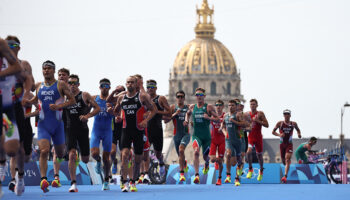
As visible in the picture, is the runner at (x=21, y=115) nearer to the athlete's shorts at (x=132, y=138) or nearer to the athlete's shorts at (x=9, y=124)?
the athlete's shorts at (x=9, y=124)

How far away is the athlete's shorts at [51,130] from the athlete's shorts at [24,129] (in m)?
0.26

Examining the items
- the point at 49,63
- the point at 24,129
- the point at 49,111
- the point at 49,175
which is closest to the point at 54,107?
the point at 49,111

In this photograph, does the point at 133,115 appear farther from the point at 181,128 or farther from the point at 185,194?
the point at 181,128

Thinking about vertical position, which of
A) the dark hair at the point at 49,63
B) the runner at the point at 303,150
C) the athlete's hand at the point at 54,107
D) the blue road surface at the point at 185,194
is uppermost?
the dark hair at the point at 49,63

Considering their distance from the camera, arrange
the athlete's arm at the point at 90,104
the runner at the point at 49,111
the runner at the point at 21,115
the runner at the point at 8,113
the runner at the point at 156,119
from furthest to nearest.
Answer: the runner at the point at 156,119
the athlete's arm at the point at 90,104
the runner at the point at 49,111
the runner at the point at 21,115
the runner at the point at 8,113

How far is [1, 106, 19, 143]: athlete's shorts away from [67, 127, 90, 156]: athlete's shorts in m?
5.58

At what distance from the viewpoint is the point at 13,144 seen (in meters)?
11.7

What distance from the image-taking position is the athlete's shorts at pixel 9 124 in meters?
11.7

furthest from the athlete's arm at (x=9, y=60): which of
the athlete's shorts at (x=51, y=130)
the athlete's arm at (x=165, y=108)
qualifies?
the athlete's arm at (x=165, y=108)

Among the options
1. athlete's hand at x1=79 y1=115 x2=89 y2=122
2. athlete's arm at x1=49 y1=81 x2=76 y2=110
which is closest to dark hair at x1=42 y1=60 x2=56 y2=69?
athlete's arm at x1=49 y1=81 x2=76 y2=110

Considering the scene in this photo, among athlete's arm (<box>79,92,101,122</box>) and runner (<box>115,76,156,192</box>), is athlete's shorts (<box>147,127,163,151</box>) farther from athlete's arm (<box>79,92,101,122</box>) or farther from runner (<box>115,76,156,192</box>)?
runner (<box>115,76,156,192</box>)

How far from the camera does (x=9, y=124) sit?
38.7ft

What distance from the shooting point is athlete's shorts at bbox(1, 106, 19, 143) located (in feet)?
38.5

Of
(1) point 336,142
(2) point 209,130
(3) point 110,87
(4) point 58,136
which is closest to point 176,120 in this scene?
(2) point 209,130
